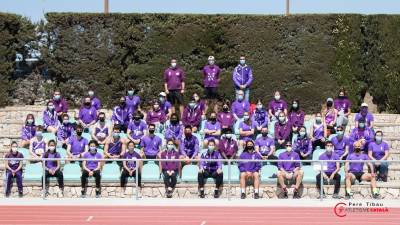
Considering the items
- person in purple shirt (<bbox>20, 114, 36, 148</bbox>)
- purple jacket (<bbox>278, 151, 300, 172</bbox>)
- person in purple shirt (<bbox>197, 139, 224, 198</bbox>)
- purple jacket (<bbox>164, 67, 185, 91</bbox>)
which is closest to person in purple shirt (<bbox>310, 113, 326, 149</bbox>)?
purple jacket (<bbox>278, 151, 300, 172</bbox>)

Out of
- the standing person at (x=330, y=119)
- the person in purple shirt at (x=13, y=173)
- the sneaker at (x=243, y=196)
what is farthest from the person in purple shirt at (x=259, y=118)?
the person in purple shirt at (x=13, y=173)

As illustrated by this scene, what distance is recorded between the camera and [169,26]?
27.6 meters

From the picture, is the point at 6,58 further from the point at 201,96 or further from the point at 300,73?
the point at 300,73

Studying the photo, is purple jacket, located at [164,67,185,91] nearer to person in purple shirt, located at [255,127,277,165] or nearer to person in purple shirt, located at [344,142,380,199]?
person in purple shirt, located at [255,127,277,165]

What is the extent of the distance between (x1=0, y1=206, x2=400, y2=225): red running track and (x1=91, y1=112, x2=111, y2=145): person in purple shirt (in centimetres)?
314

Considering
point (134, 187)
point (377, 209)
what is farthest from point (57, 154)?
point (377, 209)

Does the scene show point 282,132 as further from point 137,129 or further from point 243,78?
point 243,78

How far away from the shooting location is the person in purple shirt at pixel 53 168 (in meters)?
19.6

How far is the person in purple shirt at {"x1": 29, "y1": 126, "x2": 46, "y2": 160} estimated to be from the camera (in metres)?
20.7

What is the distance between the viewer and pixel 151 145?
68.7ft

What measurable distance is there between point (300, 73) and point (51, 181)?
402 inches

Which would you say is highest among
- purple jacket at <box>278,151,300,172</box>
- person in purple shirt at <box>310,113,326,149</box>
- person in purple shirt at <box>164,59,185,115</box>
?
person in purple shirt at <box>164,59,185,115</box>

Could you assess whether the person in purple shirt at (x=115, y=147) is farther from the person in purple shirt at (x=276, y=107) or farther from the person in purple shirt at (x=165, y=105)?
the person in purple shirt at (x=276, y=107)

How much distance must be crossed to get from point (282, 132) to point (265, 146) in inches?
43.4
